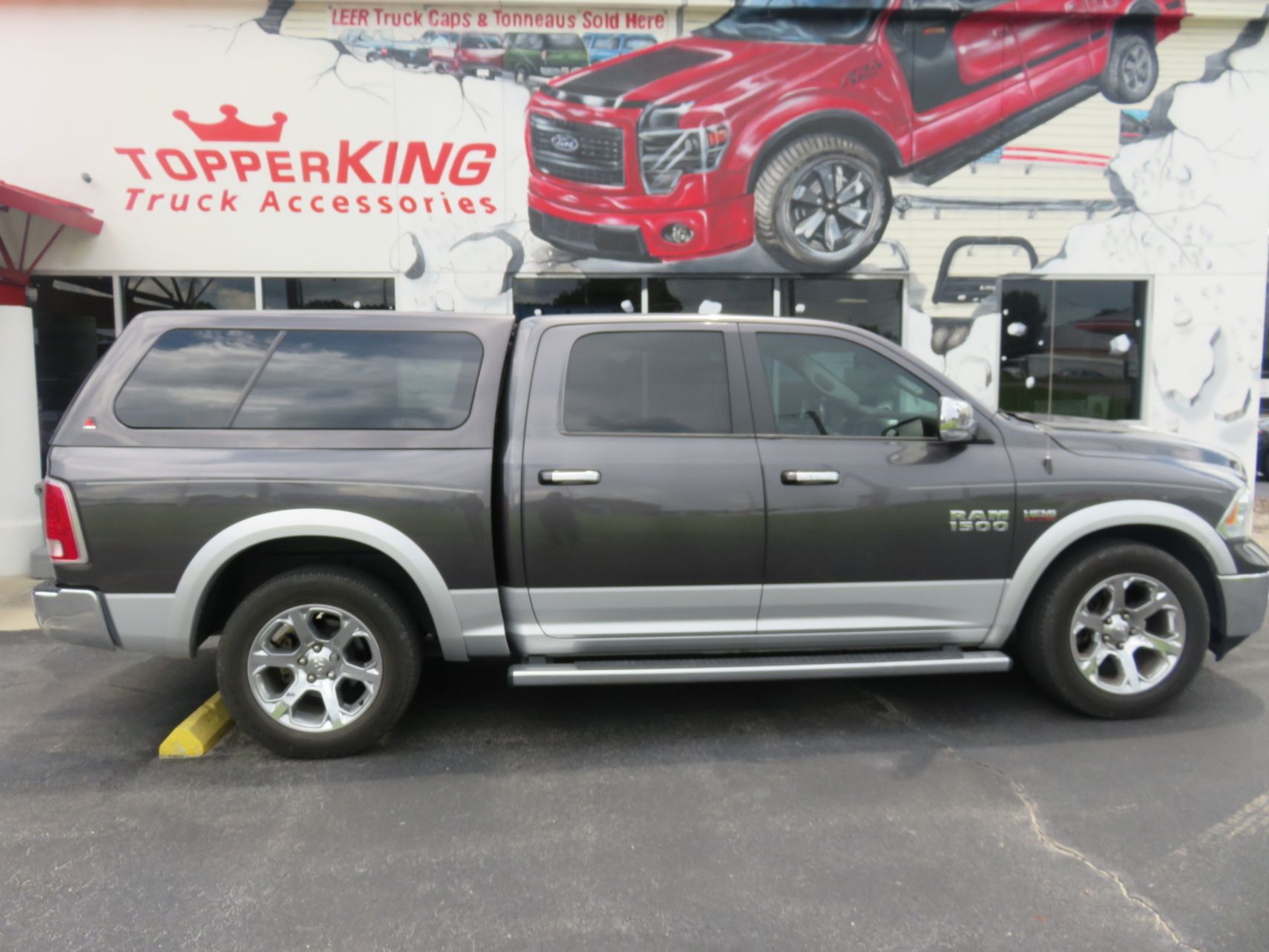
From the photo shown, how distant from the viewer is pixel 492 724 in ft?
13.2

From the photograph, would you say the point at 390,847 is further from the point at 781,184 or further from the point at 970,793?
the point at 781,184

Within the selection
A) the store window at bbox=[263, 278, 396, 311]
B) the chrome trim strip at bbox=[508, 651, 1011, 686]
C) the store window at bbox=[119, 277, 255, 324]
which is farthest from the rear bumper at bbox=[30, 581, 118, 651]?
the store window at bbox=[119, 277, 255, 324]

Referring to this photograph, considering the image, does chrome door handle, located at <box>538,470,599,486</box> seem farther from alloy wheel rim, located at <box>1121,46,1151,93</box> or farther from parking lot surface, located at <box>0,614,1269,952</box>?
alloy wheel rim, located at <box>1121,46,1151,93</box>

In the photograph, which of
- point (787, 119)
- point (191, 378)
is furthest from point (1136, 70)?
point (191, 378)

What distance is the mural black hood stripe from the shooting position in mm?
8844

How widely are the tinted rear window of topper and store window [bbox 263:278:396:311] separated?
527cm

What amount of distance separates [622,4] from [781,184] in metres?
2.54

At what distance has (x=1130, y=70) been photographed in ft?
30.8

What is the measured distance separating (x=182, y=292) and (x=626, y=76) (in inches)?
209

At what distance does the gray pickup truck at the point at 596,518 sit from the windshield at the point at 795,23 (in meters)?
6.50

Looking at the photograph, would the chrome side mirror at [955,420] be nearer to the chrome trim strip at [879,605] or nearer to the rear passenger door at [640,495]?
the chrome trim strip at [879,605]

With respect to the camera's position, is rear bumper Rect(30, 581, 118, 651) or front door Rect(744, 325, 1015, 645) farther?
front door Rect(744, 325, 1015, 645)

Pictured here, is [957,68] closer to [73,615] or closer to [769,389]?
[769,389]

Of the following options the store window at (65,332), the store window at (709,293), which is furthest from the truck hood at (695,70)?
the store window at (65,332)
